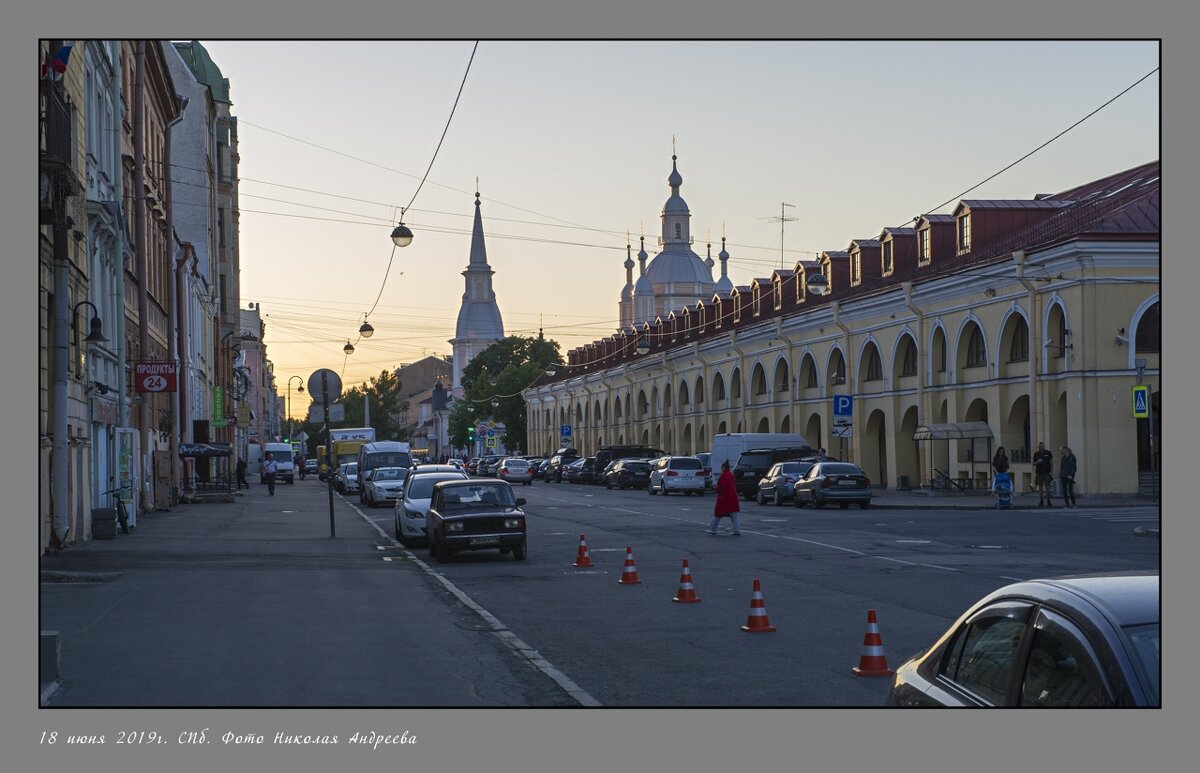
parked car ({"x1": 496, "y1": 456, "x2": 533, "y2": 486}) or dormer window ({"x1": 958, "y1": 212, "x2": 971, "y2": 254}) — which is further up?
dormer window ({"x1": 958, "y1": 212, "x2": 971, "y2": 254})

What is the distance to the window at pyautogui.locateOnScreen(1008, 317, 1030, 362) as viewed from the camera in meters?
42.4

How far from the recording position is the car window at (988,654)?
16.3 ft

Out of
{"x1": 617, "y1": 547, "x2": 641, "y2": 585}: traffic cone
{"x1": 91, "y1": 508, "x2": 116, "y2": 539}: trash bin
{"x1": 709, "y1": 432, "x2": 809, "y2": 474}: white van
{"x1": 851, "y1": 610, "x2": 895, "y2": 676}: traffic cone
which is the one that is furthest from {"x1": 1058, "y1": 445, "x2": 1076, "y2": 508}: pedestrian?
{"x1": 851, "y1": 610, "x2": 895, "y2": 676}: traffic cone

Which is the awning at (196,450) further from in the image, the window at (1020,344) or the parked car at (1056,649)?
the parked car at (1056,649)

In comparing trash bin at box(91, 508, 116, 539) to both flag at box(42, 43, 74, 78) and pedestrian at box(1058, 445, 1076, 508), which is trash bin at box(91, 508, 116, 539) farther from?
pedestrian at box(1058, 445, 1076, 508)

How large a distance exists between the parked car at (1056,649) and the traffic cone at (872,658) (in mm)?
4962

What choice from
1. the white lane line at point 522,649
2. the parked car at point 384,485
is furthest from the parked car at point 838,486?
the white lane line at point 522,649

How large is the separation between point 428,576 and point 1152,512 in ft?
65.9

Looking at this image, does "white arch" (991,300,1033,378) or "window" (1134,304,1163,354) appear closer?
"window" (1134,304,1163,354)

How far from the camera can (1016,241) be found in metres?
43.3

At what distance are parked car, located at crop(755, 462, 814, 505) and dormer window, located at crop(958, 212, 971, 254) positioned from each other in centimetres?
922

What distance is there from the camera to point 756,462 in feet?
161

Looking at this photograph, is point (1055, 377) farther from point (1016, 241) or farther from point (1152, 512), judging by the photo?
point (1152, 512)

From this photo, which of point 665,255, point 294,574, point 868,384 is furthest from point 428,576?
point 665,255
